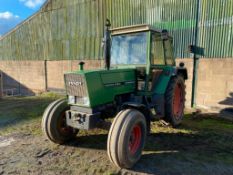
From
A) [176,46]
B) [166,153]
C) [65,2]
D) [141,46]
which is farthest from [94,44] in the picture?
[166,153]

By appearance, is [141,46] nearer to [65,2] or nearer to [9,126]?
[9,126]

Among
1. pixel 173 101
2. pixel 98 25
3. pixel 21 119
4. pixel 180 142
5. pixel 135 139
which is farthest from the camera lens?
pixel 98 25

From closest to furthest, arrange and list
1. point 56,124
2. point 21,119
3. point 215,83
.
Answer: point 56,124
point 21,119
point 215,83

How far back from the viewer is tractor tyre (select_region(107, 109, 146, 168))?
3.71 metres

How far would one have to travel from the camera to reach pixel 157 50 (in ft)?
17.2

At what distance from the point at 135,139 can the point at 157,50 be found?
2125mm

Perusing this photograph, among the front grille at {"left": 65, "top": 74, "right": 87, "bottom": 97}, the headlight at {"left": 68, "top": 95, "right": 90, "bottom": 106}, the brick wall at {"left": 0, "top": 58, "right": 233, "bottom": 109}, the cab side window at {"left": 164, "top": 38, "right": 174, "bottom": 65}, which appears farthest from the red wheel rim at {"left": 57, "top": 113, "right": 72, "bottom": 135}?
the brick wall at {"left": 0, "top": 58, "right": 233, "bottom": 109}

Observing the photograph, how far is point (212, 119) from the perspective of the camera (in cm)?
734

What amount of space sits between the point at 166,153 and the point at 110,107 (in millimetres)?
1434

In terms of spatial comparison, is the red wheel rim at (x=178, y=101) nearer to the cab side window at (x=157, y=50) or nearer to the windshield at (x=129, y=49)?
the cab side window at (x=157, y=50)

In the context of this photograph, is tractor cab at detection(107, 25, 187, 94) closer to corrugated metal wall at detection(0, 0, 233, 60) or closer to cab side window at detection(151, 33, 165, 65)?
cab side window at detection(151, 33, 165, 65)

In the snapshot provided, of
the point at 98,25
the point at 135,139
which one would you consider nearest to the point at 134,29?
the point at 135,139

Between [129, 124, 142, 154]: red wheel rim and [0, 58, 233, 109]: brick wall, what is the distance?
474 cm

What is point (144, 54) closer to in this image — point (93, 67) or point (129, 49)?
point (129, 49)
